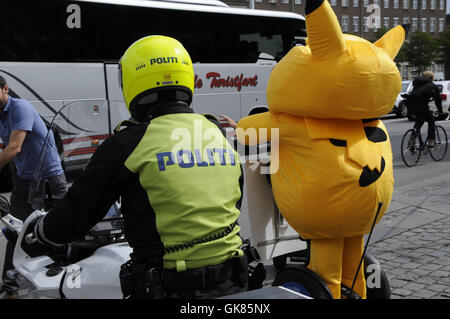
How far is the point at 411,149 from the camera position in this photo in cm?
1027

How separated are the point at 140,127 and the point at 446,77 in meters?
71.0

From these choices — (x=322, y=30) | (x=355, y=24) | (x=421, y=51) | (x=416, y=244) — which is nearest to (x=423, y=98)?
(x=416, y=244)

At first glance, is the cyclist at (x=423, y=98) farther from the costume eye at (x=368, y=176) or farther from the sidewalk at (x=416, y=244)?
the costume eye at (x=368, y=176)

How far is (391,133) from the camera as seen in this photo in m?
16.2

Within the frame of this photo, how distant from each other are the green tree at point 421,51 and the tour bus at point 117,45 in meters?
41.9

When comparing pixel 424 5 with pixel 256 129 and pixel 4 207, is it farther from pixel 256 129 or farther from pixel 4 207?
pixel 4 207

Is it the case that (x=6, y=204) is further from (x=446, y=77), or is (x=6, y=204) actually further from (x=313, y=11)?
(x=446, y=77)

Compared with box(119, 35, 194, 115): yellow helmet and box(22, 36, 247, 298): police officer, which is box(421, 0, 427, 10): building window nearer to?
box(119, 35, 194, 115): yellow helmet

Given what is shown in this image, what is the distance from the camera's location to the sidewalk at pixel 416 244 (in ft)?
13.2

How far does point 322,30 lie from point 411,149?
325 inches

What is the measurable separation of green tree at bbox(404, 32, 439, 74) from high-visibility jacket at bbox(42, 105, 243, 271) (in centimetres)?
5474

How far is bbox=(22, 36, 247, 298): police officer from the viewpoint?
71.5 inches

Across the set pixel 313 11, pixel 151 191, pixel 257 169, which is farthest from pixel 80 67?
pixel 151 191

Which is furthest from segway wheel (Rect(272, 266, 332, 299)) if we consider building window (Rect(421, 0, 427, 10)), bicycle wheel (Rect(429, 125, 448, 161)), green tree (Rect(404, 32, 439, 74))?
building window (Rect(421, 0, 427, 10))
